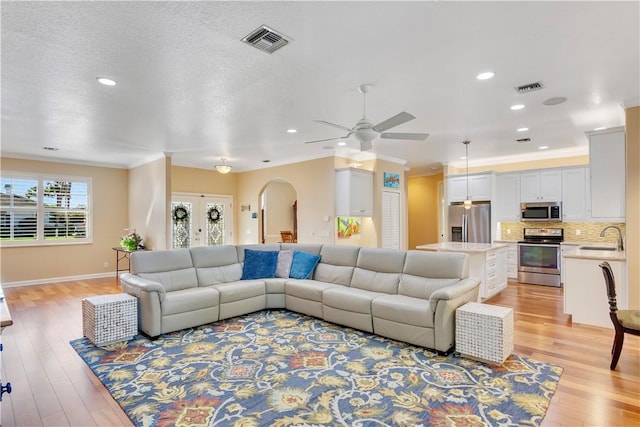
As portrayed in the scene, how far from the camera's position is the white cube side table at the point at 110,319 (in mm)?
3582

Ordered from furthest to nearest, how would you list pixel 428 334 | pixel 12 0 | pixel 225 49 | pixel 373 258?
pixel 373 258 → pixel 428 334 → pixel 225 49 → pixel 12 0

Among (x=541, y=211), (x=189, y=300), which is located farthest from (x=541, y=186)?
(x=189, y=300)

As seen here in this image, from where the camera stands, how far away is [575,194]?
6.79m

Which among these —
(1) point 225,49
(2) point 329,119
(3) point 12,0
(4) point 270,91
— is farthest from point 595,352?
(3) point 12,0

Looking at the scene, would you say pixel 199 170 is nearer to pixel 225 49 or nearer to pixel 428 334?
pixel 225 49

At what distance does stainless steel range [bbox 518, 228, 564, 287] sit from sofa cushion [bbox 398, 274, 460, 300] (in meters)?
4.22

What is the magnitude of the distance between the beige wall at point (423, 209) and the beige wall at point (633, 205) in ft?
18.7

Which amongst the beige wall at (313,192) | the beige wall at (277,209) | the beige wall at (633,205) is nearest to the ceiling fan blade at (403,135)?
the beige wall at (633,205)

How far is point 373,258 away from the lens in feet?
15.2

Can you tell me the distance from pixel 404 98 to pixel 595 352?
333 centimetres

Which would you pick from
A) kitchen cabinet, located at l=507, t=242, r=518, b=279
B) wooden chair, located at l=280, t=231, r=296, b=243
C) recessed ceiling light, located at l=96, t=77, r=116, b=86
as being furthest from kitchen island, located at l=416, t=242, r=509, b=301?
wooden chair, located at l=280, t=231, r=296, b=243

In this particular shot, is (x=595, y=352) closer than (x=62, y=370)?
No

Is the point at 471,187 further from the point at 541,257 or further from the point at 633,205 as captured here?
the point at 633,205

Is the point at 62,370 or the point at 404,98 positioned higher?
the point at 404,98
